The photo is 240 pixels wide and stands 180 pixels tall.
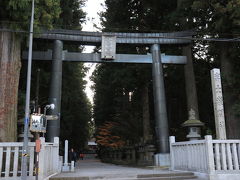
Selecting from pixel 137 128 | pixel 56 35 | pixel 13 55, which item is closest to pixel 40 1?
pixel 13 55

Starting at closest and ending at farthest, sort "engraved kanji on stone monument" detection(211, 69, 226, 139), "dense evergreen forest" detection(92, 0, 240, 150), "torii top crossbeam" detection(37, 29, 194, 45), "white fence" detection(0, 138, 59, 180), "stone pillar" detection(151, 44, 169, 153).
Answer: "white fence" detection(0, 138, 59, 180)
"engraved kanji on stone monument" detection(211, 69, 226, 139)
"dense evergreen forest" detection(92, 0, 240, 150)
"stone pillar" detection(151, 44, 169, 153)
"torii top crossbeam" detection(37, 29, 194, 45)

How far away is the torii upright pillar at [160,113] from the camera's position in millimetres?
16219

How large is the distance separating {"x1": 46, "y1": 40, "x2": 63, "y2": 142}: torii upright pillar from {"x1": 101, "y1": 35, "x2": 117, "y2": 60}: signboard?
2.62m

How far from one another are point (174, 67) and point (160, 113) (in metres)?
7.06

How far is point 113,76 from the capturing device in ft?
74.6

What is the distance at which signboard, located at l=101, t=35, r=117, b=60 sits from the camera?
55.8 ft

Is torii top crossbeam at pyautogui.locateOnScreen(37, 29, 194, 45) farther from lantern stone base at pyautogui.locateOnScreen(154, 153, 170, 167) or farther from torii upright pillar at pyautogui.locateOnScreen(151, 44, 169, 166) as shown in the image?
lantern stone base at pyautogui.locateOnScreen(154, 153, 170, 167)

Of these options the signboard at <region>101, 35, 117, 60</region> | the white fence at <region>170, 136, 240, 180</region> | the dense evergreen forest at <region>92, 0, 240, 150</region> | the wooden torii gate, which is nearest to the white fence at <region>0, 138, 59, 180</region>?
the white fence at <region>170, 136, 240, 180</region>

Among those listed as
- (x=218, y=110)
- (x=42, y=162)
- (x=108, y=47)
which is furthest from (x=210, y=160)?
(x=108, y=47)

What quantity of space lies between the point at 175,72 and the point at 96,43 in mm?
8357

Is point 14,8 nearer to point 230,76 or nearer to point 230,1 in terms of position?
point 230,1

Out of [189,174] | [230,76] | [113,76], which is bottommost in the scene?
[189,174]

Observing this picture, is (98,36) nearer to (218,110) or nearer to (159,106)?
(159,106)

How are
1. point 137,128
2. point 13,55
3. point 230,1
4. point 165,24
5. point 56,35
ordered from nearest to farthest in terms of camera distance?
point 13,55 < point 230,1 < point 56,35 < point 165,24 < point 137,128
